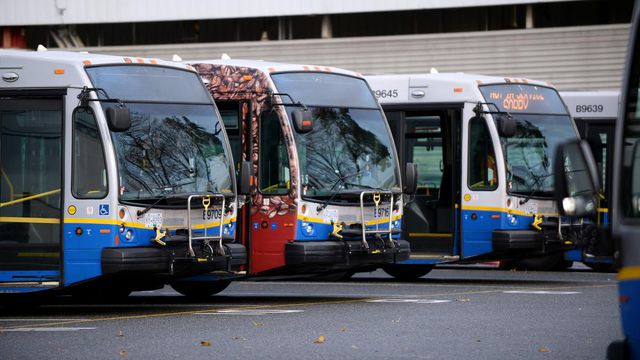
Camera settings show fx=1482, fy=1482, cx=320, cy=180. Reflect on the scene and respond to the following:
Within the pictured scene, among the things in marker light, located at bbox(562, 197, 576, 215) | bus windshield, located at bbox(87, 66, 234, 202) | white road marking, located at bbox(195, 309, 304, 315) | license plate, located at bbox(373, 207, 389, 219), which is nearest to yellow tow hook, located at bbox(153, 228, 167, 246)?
bus windshield, located at bbox(87, 66, 234, 202)

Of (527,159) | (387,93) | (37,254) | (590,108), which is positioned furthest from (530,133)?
(37,254)

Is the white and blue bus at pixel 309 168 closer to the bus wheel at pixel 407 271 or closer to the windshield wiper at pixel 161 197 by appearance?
the windshield wiper at pixel 161 197

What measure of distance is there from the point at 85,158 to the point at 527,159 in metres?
8.25

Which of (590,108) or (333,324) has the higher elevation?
(590,108)

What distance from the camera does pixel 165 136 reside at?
15.9 m

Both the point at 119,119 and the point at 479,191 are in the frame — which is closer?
the point at 119,119

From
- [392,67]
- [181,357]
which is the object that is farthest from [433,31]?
[181,357]

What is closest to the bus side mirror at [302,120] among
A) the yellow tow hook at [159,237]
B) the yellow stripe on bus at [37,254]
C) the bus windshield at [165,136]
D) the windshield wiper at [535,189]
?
the bus windshield at [165,136]

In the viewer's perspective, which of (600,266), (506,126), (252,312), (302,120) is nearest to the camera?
(252,312)

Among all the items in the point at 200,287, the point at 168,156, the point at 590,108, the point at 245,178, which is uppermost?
the point at 590,108

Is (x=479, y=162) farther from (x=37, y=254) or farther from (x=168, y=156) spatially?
(x=37, y=254)

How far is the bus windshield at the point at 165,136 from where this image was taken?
50.8 ft

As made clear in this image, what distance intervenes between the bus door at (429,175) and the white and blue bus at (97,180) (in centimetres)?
661

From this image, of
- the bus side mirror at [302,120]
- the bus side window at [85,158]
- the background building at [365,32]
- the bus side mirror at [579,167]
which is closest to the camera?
the bus side mirror at [579,167]
